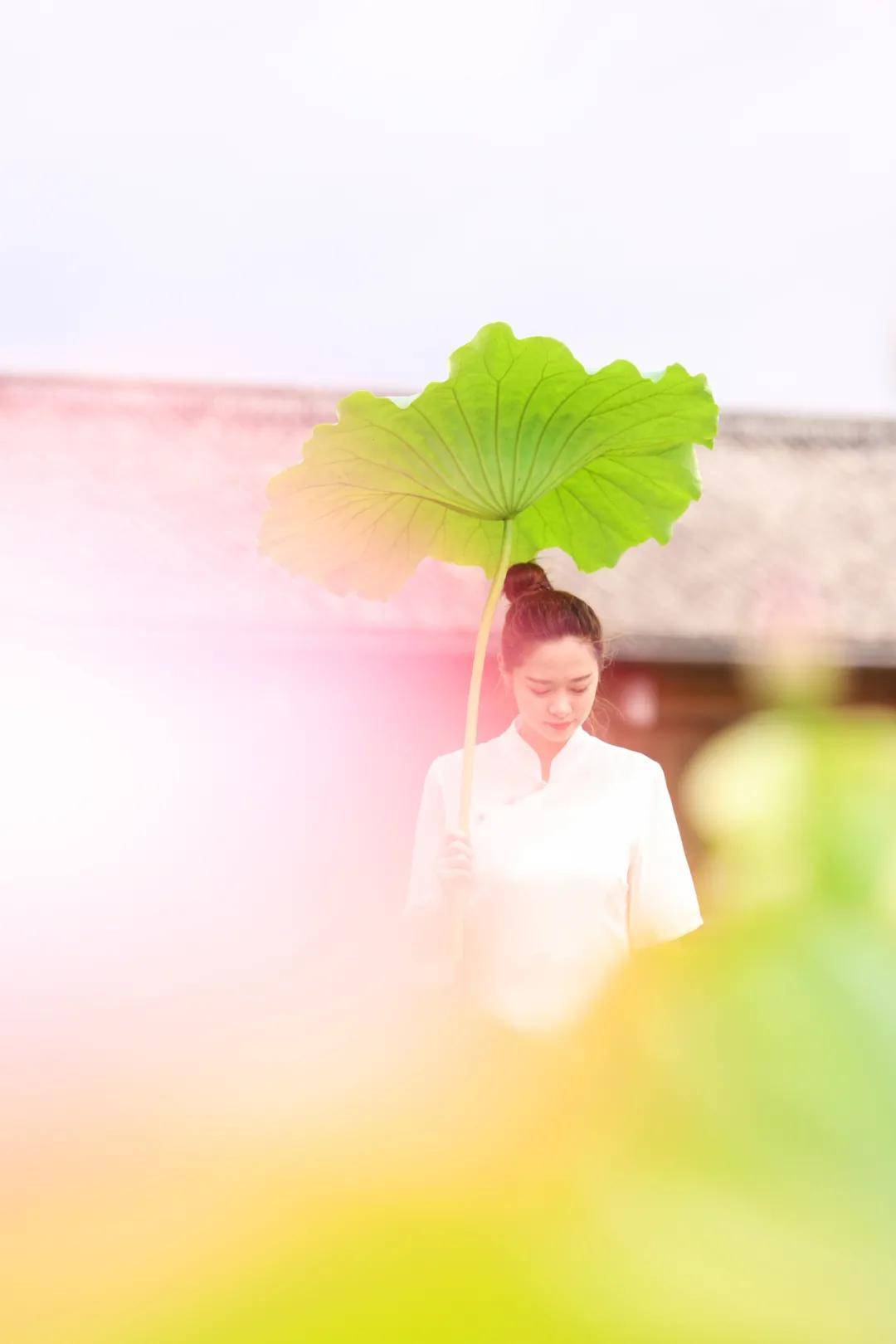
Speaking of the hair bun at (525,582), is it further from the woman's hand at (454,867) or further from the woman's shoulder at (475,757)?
the woman's hand at (454,867)

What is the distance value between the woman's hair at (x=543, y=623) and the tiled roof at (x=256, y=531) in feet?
11.0

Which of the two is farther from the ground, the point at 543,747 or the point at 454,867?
the point at 543,747

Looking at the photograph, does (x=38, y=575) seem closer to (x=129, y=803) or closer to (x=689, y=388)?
(x=129, y=803)

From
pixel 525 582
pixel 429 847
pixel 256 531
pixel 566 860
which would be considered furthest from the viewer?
pixel 256 531

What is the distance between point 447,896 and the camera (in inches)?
68.2

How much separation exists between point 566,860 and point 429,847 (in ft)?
0.74

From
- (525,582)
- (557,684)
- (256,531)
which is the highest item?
(256,531)

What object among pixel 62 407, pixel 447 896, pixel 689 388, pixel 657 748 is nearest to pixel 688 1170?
pixel 689 388

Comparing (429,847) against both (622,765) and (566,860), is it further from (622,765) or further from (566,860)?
(622,765)

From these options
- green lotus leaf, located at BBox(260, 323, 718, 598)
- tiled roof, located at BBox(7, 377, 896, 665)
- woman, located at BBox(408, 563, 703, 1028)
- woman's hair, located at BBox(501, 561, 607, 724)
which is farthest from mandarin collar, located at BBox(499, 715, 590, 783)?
tiled roof, located at BBox(7, 377, 896, 665)

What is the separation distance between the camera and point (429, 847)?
191 cm

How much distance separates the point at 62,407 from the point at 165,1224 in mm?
8517

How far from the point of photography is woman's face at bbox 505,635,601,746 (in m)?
1.87

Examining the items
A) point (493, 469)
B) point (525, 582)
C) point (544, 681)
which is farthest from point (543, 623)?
point (493, 469)
